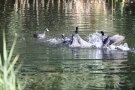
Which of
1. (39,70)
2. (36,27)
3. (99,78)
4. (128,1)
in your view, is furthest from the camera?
(128,1)

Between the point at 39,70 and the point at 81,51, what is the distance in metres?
3.89

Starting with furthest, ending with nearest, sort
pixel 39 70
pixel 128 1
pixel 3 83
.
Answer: pixel 128 1, pixel 39 70, pixel 3 83

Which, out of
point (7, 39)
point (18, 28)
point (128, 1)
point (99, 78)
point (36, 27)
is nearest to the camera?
point (99, 78)

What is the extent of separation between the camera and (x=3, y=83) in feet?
27.5

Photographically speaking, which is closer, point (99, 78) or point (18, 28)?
point (99, 78)

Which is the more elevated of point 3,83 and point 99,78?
point 3,83

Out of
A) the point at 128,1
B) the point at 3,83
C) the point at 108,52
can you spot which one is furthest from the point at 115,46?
the point at 128,1

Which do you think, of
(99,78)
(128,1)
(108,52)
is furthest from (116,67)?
(128,1)

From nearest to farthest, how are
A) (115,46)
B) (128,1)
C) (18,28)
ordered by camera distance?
(115,46)
(18,28)
(128,1)

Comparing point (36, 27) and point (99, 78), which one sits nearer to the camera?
point (99, 78)

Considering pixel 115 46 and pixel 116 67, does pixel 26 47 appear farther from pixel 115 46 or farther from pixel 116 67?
pixel 116 67

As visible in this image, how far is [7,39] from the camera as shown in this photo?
19.2m

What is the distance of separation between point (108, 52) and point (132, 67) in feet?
9.49

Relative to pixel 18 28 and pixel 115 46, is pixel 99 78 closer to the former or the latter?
pixel 115 46
